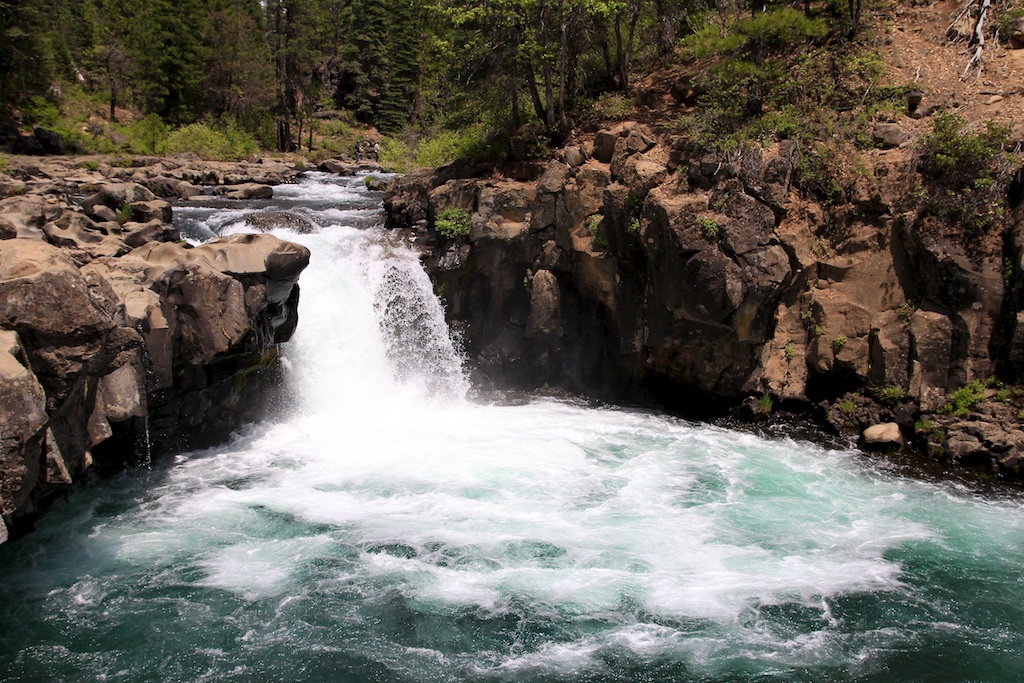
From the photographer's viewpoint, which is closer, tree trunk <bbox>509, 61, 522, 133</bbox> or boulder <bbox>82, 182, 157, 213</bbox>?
boulder <bbox>82, 182, 157, 213</bbox>

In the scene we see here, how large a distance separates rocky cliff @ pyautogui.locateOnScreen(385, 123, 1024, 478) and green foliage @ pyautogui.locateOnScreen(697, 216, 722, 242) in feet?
0.12

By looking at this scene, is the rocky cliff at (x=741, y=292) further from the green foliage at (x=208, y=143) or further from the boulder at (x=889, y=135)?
the green foliage at (x=208, y=143)

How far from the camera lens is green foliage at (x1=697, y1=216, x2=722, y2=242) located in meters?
13.3

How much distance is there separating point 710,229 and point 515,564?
714 centimetres

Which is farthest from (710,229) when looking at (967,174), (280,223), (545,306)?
(280,223)

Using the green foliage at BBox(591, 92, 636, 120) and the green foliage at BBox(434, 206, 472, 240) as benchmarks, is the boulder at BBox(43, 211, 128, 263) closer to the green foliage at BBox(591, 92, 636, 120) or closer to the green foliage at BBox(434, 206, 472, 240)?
the green foliage at BBox(434, 206, 472, 240)

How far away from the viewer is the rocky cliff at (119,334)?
810cm

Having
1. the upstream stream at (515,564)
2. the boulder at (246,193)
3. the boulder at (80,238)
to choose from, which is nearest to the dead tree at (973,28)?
the upstream stream at (515,564)

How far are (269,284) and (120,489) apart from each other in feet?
13.5

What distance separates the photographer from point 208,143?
40.2 m

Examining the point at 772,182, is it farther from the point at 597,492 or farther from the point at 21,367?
the point at 21,367

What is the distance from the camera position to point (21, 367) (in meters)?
7.41

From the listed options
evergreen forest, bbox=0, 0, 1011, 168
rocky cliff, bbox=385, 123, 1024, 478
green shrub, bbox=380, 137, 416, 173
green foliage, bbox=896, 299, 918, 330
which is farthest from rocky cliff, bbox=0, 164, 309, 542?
green shrub, bbox=380, 137, 416, 173

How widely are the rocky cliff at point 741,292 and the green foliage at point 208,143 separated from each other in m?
26.9
